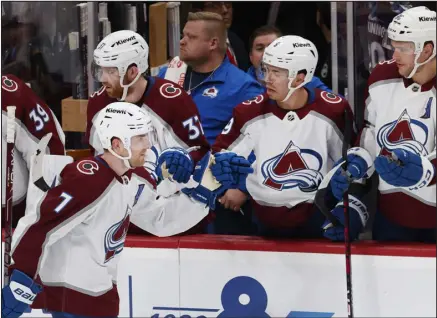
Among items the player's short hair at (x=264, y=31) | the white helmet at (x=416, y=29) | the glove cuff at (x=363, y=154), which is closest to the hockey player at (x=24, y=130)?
the player's short hair at (x=264, y=31)

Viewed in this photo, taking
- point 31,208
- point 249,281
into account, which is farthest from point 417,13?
point 31,208

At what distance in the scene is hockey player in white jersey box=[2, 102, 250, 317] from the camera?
11.6 ft

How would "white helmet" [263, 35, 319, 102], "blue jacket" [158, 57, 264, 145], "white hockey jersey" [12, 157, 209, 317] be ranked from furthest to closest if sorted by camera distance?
"blue jacket" [158, 57, 264, 145] < "white helmet" [263, 35, 319, 102] < "white hockey jersey" [12, 157, 209, 317]

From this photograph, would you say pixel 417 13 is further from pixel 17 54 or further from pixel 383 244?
pixel 17 54

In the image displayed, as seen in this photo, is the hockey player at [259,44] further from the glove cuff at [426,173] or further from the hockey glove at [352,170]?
the glove cuff at [426,173]

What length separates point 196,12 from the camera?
392 cm

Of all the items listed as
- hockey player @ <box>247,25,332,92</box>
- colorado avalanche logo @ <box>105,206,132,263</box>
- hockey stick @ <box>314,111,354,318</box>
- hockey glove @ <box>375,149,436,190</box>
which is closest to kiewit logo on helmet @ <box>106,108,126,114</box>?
colorado avalanche logo @ <box>105,206,132,263</box>

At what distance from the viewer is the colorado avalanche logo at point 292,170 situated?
12.2 ft

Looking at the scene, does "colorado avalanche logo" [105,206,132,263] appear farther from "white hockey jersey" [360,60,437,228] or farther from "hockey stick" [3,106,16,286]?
"white hockey jersey" [360,60,437,228]

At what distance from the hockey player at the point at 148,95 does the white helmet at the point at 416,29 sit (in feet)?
2.06

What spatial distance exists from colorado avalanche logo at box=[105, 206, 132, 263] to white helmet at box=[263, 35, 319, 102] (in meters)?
0.56

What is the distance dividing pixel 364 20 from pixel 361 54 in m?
0.10

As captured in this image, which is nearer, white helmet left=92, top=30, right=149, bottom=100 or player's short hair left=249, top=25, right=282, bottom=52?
white helmet left=92, top=30, right=149, bottom=100

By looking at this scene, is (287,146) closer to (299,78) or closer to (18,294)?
(299,78)
